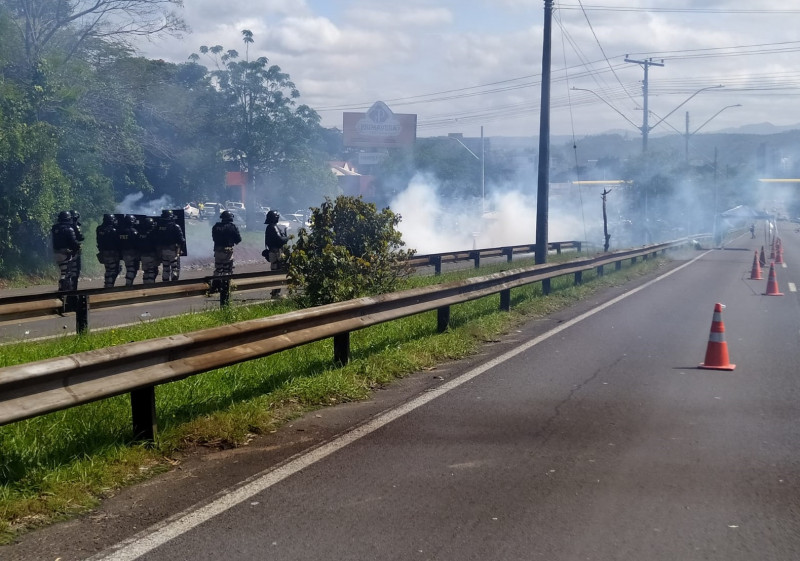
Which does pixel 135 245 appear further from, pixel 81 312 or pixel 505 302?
pixel 505 302

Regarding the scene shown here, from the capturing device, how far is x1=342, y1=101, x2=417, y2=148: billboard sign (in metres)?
80.2

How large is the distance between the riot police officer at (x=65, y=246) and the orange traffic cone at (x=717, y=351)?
39.3ft

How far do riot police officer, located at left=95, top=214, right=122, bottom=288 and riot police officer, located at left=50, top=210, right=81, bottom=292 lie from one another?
1.93 feet

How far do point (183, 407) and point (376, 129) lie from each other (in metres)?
74.2

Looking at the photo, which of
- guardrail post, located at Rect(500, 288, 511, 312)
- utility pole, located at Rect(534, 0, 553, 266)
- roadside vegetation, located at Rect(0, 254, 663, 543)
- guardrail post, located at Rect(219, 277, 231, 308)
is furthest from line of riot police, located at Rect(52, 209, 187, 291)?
utility pole, located at Rect(534, 0, 553, 266)

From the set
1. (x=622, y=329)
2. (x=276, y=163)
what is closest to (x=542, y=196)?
(x=622, y=329)

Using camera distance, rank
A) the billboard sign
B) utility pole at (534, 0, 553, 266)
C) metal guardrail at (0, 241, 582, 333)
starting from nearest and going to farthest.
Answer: metal guardrail at (0, 241, 582, 333), utility pole at (534, 0, 553, 266), the billboard sign

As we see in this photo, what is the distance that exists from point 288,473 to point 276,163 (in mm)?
48289

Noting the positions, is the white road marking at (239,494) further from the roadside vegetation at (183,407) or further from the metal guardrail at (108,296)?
the metal guardrail at (108,296)

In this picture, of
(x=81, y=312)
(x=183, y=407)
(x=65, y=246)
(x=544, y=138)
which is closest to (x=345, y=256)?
(x=81, y=312)

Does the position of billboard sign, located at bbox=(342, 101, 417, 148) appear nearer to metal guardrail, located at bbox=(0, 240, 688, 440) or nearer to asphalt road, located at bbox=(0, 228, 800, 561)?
metal guardrail, located at bbox=(0, 240, 688, 440)

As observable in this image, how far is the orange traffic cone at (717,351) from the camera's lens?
10547mm

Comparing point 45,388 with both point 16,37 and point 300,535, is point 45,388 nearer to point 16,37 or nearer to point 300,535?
point 300,535

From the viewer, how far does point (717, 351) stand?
10.6 m
